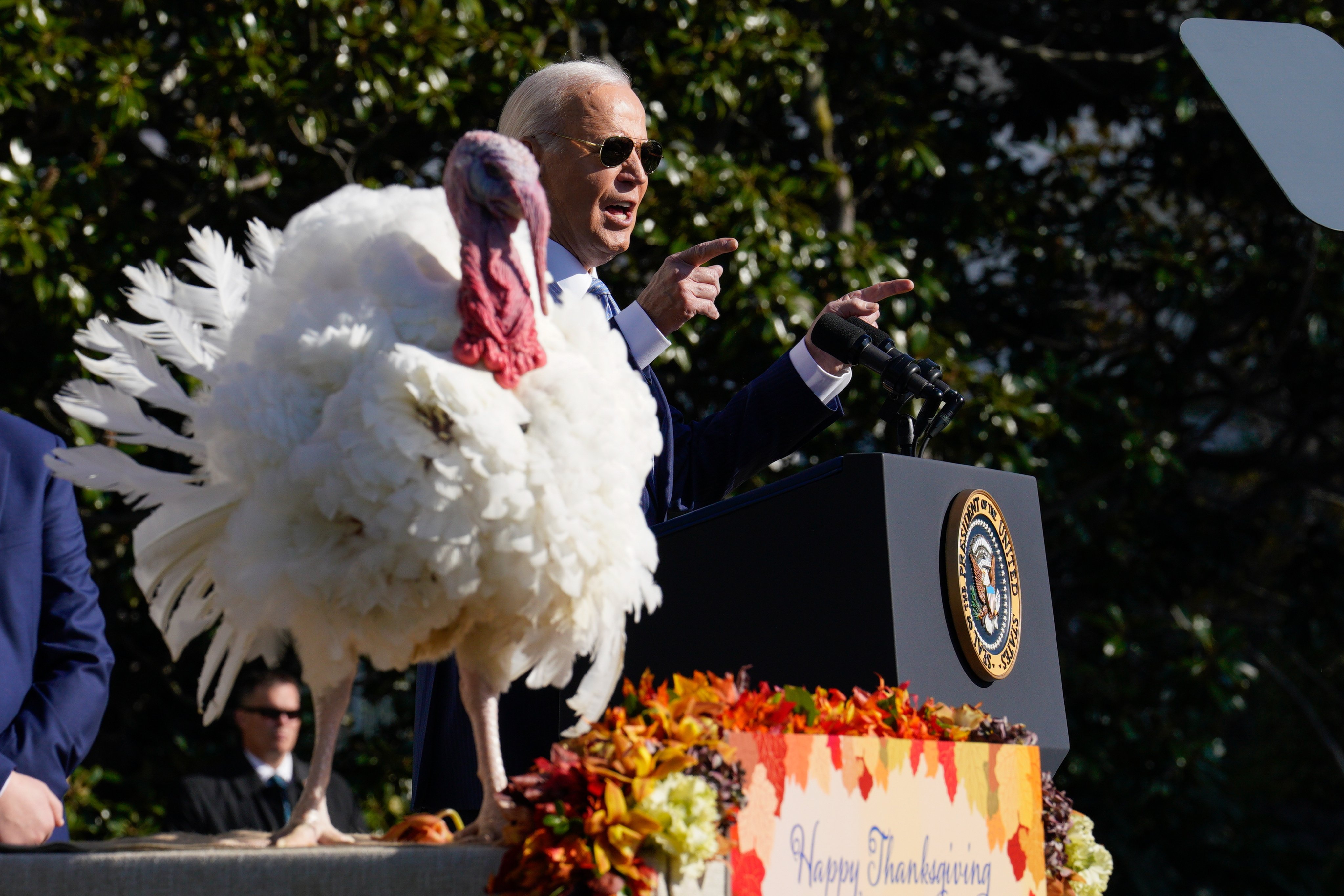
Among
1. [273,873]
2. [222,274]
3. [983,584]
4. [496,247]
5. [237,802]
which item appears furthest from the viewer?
[237,802]

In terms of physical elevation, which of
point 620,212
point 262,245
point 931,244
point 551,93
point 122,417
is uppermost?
point 931,244

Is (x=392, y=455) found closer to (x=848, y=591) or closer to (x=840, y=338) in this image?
(x=848, y=591)

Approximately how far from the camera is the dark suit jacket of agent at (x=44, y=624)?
173cm

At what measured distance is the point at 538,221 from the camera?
1.23 meters

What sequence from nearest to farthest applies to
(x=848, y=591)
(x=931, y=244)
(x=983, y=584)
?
(x=848, y=591)
(x=983, y=584)
(x=931, y=244)

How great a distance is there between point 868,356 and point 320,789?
3.35ft

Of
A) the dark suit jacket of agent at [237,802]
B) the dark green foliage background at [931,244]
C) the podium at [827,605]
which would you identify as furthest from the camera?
the dark green foliage background at [931,244]

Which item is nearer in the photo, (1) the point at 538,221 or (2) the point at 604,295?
(1) the point at 538,221

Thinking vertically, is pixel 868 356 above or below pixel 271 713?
above

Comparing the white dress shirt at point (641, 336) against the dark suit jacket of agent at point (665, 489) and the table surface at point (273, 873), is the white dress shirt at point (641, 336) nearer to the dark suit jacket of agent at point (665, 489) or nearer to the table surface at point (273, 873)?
the dark suit jacket of agent at point (665, 489)

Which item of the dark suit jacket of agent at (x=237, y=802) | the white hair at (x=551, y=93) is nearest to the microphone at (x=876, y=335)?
the white hair at (x=551, y=93)

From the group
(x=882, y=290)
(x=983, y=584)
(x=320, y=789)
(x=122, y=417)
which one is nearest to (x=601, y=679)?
(x=320, y=789)

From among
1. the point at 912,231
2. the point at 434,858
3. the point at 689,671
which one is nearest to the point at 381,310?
the point at 434,858

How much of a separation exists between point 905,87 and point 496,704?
5.00 metres
